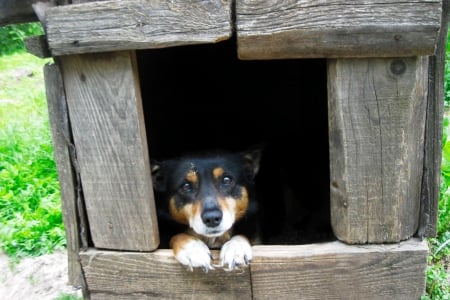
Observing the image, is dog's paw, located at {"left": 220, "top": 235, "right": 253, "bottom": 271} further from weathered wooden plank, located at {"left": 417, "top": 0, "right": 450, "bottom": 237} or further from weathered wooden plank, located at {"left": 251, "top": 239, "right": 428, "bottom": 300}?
weathered wooden plank, located at {"left": 417, "top": 0, "right": 450, "bottom": 237}

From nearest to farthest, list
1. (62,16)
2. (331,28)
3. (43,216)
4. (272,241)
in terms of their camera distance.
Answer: (331,28), (62,16), (272,241), (43,216)

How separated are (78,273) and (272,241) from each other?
1514 millimetres

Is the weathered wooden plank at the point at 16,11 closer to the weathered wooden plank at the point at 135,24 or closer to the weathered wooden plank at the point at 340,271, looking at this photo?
the weathered wooden plank at the point at 135,24

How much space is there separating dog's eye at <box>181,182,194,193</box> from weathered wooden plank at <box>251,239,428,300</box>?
517mm

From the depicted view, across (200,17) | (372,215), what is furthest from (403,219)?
(200,17)

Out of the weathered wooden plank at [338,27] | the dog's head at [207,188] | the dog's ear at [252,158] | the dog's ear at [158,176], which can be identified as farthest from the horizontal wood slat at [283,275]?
the weathered wooden plank at [338,27]

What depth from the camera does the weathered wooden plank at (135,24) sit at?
7.66 ft

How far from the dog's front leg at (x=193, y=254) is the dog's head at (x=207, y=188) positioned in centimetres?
8

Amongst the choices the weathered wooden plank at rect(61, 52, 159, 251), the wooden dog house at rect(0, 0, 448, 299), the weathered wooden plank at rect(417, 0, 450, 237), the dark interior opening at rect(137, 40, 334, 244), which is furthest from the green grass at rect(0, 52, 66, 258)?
the weathered wooden plank at rect(417, 0, 450, 237)

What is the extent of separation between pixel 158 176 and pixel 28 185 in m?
2.34

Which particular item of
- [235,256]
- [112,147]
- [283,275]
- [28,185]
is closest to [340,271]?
[283,275]

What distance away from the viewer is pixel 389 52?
2295mm

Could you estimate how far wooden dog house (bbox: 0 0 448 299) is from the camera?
2303mm

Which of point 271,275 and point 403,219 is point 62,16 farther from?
point 403,219
